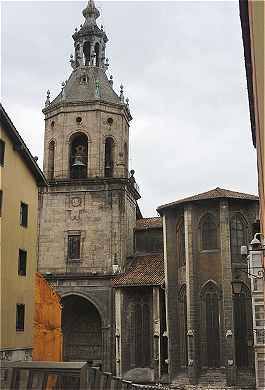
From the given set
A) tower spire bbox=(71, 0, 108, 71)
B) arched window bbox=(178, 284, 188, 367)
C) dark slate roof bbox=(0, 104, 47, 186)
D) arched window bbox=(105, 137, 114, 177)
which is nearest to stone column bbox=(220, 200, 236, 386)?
arched window bbox=(178, 284, 188, 367)

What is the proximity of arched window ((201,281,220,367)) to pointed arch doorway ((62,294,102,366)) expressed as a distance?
8764 mm

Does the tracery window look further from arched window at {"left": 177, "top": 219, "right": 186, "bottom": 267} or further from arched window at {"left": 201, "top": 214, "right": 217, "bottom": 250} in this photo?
arched window at {"left": 201, "top": 214, "right": 217, "bottom": 250}

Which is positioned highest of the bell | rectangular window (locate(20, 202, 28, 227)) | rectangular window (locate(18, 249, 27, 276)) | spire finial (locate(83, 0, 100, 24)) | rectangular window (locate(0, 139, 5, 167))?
spire finial (locate(83, 0, 100, 24))

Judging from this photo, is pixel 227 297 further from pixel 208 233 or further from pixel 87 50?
pixel 87 50

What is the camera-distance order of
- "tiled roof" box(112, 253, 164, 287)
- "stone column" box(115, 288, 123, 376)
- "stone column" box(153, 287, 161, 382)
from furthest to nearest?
"tiled roof" box(112, 253, 164, 287), "stone column" box(115, 288, 123, 376), "stone column" box(153, 287, 161, 382)

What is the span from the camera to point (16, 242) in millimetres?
24562

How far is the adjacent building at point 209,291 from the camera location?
114 ft

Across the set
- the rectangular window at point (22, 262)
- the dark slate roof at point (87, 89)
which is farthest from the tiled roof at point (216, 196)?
the rectangular window at point (22, 262)

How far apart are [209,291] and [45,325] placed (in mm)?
11879

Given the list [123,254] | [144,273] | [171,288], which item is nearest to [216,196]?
[171,288]

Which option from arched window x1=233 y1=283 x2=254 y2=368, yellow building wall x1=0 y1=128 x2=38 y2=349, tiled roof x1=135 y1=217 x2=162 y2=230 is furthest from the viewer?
tiled roof x1=135 y1=217 x2=162 y2=230

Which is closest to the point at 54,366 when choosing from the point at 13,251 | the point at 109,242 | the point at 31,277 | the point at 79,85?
the point at 13,251

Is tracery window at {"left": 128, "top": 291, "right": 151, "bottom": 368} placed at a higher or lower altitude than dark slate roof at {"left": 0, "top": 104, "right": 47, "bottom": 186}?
lower

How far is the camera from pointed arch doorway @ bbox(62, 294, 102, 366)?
4134 cm
